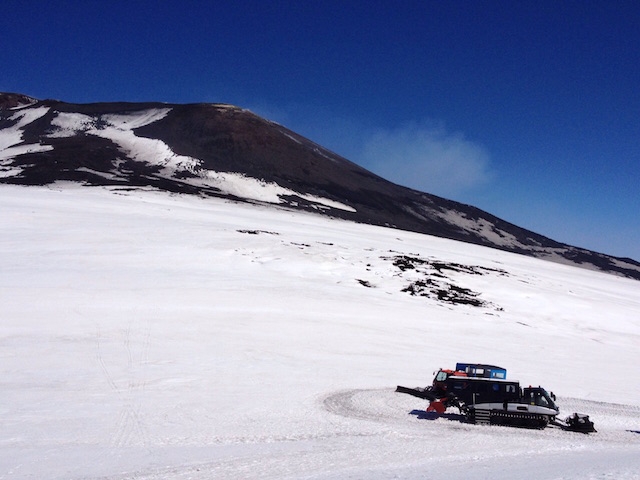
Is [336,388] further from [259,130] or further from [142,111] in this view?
[142,111]

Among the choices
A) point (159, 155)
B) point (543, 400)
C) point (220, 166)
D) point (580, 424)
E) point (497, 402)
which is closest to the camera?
point (580, 424)

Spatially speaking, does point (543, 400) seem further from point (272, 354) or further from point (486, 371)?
point (272, 354)

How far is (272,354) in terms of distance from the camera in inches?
773

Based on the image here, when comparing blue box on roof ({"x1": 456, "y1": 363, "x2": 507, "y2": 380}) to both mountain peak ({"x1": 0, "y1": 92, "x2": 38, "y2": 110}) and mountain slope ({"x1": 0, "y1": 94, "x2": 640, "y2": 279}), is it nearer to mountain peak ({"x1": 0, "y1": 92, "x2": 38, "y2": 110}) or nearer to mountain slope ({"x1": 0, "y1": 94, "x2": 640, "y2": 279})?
mountain slope ({"x1": 0, "y1": 94, "x2": 640, "y2": 279})

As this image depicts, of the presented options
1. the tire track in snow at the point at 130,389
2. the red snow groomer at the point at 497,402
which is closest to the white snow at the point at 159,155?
the tire track in snow at the point at 130,389

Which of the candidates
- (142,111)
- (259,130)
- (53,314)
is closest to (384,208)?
(259,130)

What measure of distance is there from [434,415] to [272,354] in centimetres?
629

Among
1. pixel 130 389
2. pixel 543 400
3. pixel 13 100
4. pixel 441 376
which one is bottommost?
pixel 130 389

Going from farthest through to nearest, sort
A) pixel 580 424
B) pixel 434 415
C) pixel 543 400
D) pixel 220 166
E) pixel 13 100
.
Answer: pixel 13 100 < pixel 220 166 < pixel 434 415 < pixel 543 400 < pixel 580 424

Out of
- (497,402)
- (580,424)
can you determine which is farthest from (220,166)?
(580,424)

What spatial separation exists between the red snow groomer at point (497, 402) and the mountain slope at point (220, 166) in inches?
2340

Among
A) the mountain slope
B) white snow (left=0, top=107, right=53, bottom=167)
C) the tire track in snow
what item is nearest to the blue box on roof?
the tire track in snow

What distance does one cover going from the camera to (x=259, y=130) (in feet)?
387

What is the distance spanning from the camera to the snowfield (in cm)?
1072
